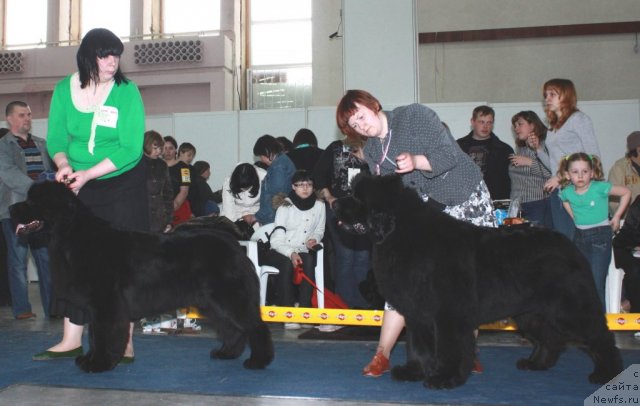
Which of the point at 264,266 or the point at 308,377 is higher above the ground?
the point at 264,266

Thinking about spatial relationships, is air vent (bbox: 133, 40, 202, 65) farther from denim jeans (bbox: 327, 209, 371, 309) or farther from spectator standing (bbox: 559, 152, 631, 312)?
spectator standing (bbox: 559, 152, 631, 312)

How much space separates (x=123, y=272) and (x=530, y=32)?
1092 centimetres

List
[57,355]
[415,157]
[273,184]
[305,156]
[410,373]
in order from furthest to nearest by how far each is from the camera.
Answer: [305,156]
[273,184]
[57,355]
[410,373]
[415,157]

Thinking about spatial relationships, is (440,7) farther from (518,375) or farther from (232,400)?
(232,400)

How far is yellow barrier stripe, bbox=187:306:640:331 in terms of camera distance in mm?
5035

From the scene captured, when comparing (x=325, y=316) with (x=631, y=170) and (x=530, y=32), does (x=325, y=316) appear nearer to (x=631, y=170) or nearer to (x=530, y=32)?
(x=631, y=170)

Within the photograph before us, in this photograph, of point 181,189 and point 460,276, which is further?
point 181,189

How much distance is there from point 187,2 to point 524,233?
12.7 metres

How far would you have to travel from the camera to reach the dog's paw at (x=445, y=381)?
3.39 meters

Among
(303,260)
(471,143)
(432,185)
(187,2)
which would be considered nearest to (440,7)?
(187,2)

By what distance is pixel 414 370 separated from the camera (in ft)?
12.0

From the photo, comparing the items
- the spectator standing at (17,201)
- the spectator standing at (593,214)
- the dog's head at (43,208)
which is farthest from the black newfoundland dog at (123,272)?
the spectator standing at (17,201)

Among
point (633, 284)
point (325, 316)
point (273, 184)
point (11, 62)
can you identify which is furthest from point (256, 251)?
point (11, 62)

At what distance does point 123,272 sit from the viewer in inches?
149
